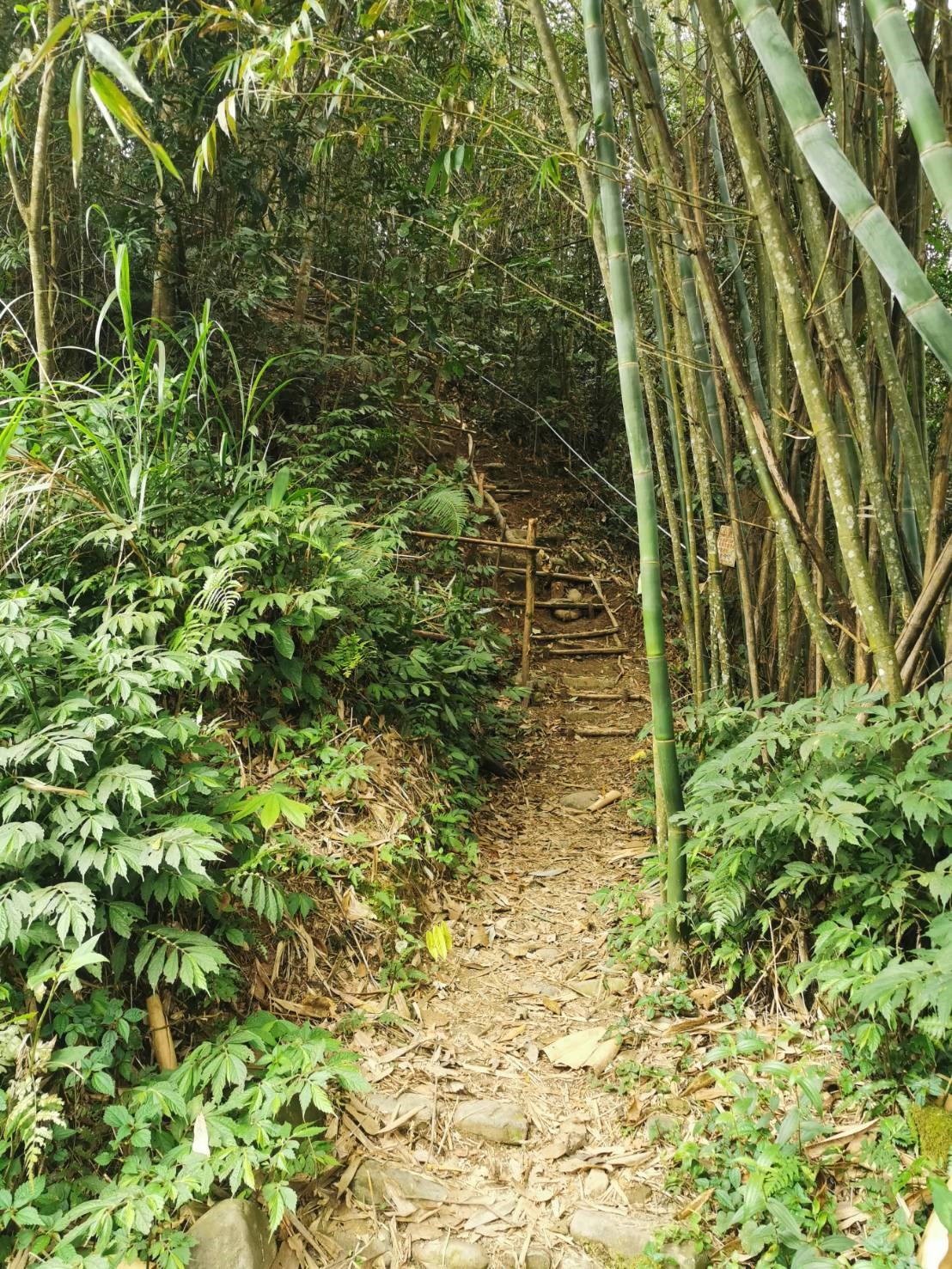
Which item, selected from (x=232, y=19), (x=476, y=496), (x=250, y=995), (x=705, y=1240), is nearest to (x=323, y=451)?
(x=476, y=496)

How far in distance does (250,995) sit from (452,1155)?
1.89 ft

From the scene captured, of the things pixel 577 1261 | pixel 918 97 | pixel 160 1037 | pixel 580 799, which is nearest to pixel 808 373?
pixel 918 97

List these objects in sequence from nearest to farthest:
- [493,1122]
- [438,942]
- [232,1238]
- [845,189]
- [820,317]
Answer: [845,189]
[232,1238]
[493,1122]
[820,317]
[438,942]

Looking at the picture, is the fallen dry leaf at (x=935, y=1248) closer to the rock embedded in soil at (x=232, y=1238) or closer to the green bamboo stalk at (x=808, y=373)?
the green bamboo stalk at (x=808, y=373)

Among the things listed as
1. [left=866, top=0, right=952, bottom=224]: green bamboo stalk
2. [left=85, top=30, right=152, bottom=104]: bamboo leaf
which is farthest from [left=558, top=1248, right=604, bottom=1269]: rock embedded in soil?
[left=85, top=30, right=152, bottom=104]: bamboo leaf

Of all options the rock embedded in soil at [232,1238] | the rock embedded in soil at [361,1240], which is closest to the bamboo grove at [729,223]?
the rock embedded in soil at [361,1240]

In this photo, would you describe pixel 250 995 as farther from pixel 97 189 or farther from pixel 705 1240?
pixel 97 189

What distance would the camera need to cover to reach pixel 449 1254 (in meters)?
1.44

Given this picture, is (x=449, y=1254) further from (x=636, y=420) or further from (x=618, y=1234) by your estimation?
(x=636, y=420)

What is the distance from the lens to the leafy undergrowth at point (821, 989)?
1.31m

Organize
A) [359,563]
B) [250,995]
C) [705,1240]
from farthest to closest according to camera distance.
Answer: [359,563] < [250,995] < [705,1240]

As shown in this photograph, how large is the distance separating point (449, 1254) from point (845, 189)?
1.91m

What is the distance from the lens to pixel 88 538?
2.21 m

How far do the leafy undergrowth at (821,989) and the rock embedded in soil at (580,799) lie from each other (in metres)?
1.46
